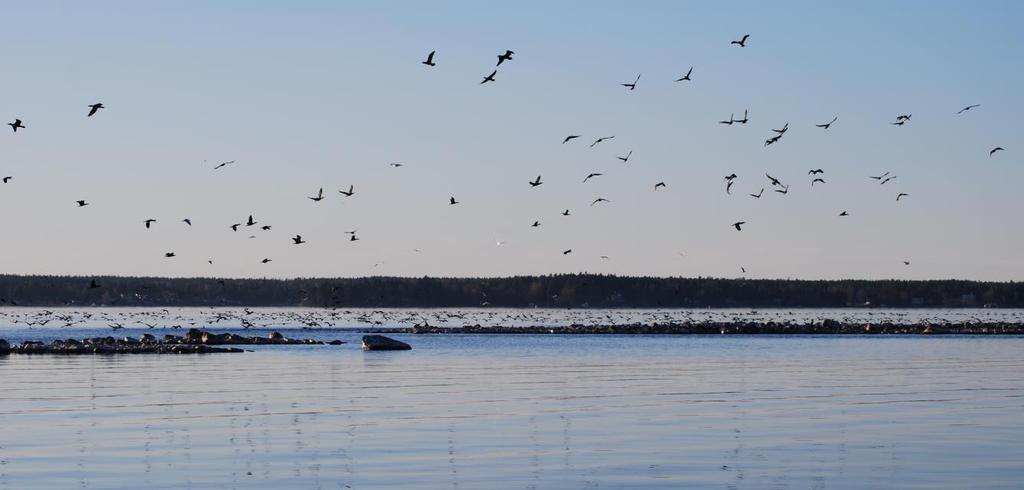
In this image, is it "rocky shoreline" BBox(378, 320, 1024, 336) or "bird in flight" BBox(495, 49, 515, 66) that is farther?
"rocky shoreline" BBox(378, 320, 1024, 336)

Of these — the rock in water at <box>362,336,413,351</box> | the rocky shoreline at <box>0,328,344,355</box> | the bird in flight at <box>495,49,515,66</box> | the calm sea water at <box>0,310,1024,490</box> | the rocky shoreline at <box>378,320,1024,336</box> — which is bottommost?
the calm sea water at <box>0,310,1024,490</box>

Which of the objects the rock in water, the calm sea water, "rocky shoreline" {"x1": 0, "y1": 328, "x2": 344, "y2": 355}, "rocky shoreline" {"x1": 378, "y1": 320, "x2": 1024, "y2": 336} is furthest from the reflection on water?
"rocky shoreline" {"x1": 378, "y1": 320, "x2": 1024, "y2": 336}

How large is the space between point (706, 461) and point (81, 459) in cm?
1064

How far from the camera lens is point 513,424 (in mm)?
30562

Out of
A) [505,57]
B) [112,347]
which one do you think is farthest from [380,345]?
[505,57]

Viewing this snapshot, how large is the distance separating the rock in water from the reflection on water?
1241 cm

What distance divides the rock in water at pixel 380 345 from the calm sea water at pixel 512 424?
11.6 meters

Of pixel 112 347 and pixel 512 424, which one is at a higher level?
pixel 112 347

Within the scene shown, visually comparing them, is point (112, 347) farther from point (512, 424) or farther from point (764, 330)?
point (764, 330)

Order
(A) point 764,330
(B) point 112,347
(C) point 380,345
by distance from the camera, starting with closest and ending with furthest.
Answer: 1. (B) point 112,347
2. (C) point 380,345
3. (A) point 764,330

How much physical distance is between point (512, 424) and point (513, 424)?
21 mm

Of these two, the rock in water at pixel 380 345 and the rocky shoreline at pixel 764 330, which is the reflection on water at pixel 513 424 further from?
the rocky shoreline at pixel 764 330

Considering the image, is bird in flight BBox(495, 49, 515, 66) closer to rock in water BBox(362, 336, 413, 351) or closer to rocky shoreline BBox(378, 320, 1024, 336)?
rock in water BBox(362, 336, 413, 351)

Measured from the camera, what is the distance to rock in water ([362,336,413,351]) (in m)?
67.1
